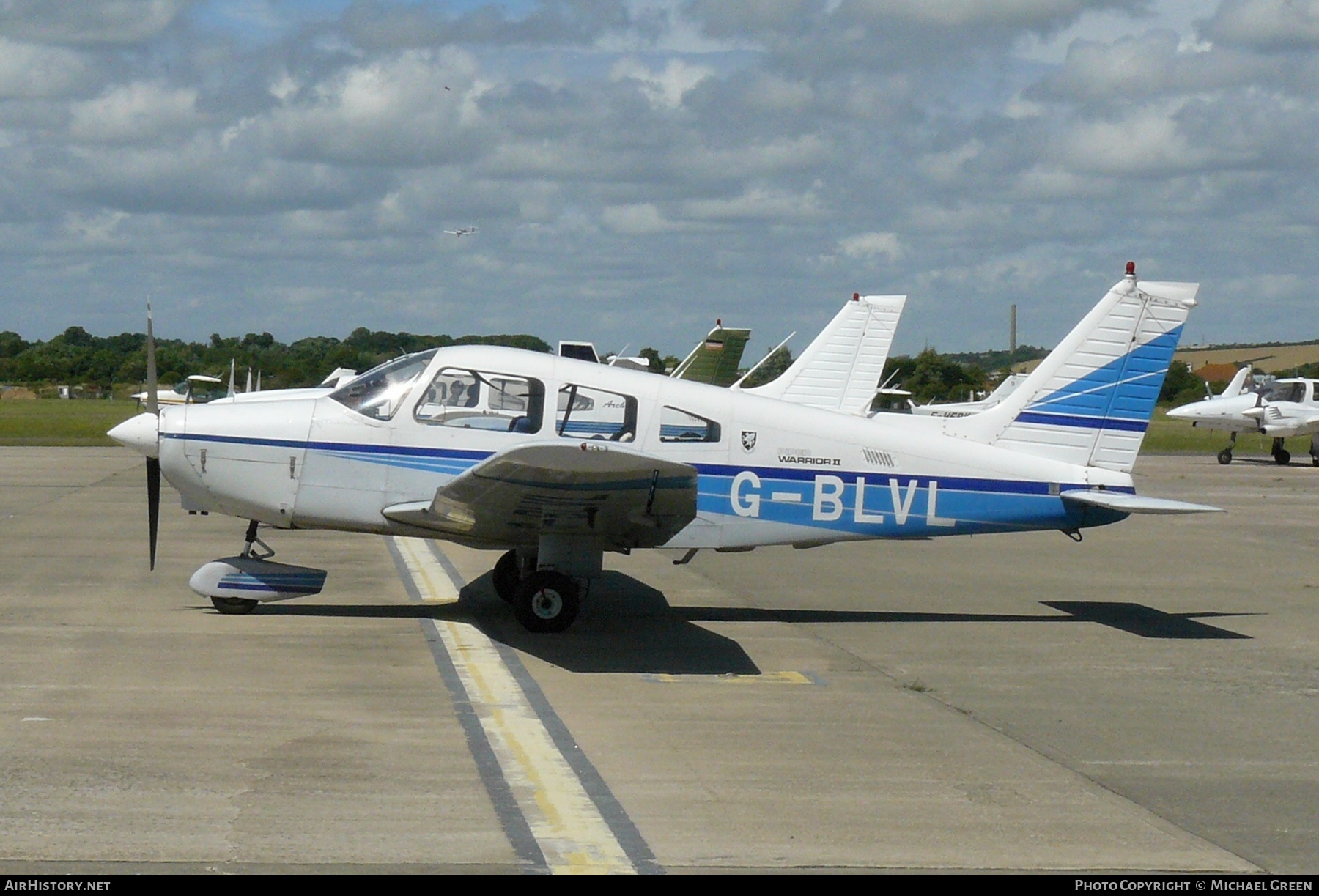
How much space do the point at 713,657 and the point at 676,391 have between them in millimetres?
2186

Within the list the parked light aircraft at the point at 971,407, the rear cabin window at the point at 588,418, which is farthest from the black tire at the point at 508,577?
the parked light aircraft at the point at 971,407

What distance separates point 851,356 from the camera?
22594 mm

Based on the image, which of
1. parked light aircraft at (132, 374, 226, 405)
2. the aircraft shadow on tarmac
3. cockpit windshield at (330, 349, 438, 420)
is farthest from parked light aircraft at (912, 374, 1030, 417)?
cockpit windshield at (330, 349, 438, 420)

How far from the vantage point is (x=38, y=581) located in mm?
12125

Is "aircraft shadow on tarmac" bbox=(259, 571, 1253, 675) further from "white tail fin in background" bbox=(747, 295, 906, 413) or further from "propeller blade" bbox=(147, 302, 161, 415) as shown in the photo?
"white tail fin in background" bbox=(747, 295, 906, 413)

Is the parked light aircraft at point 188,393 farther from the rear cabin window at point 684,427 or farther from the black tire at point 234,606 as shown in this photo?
the rear cabin window at point 684,427

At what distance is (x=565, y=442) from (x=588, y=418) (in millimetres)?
614

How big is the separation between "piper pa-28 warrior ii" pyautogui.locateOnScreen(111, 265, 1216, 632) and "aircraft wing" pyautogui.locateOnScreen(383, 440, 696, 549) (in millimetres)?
28

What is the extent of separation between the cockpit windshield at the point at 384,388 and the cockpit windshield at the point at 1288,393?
32.7m

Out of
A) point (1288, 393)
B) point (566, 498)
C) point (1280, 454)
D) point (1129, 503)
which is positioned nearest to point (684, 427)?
point (566, 498)

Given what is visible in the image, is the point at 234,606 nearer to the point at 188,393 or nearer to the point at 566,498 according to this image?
the point at 188,393

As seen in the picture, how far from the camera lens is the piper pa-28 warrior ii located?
397 inches
